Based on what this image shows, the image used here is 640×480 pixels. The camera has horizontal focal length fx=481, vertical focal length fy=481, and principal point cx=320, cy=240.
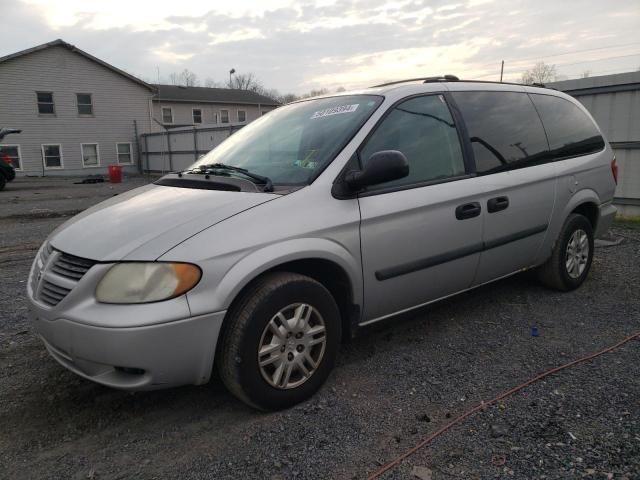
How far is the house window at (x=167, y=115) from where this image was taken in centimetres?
3625

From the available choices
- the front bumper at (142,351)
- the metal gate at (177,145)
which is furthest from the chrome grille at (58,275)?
the metal gate at (177,145)

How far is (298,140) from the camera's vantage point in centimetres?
328

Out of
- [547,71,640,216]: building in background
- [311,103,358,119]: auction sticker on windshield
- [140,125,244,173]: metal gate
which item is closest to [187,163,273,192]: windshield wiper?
[311,103,358,119]: auction sticker on windshield

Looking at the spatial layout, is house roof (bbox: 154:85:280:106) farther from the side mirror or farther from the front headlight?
the front headlight

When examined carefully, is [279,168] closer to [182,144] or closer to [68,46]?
[182,144]

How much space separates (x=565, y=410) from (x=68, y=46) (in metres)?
28.7

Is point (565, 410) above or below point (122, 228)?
below

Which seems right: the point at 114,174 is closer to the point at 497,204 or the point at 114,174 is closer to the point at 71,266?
the point at 71,266

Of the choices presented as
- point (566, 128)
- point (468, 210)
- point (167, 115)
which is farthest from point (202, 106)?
point (468, 210)

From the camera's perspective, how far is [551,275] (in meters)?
4.44

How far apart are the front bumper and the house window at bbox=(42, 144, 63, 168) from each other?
2630 cm

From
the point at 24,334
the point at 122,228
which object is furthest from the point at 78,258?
the point at 24,334

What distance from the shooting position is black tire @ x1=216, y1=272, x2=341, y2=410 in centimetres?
244

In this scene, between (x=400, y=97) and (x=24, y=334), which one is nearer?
(x=400, y=97)
